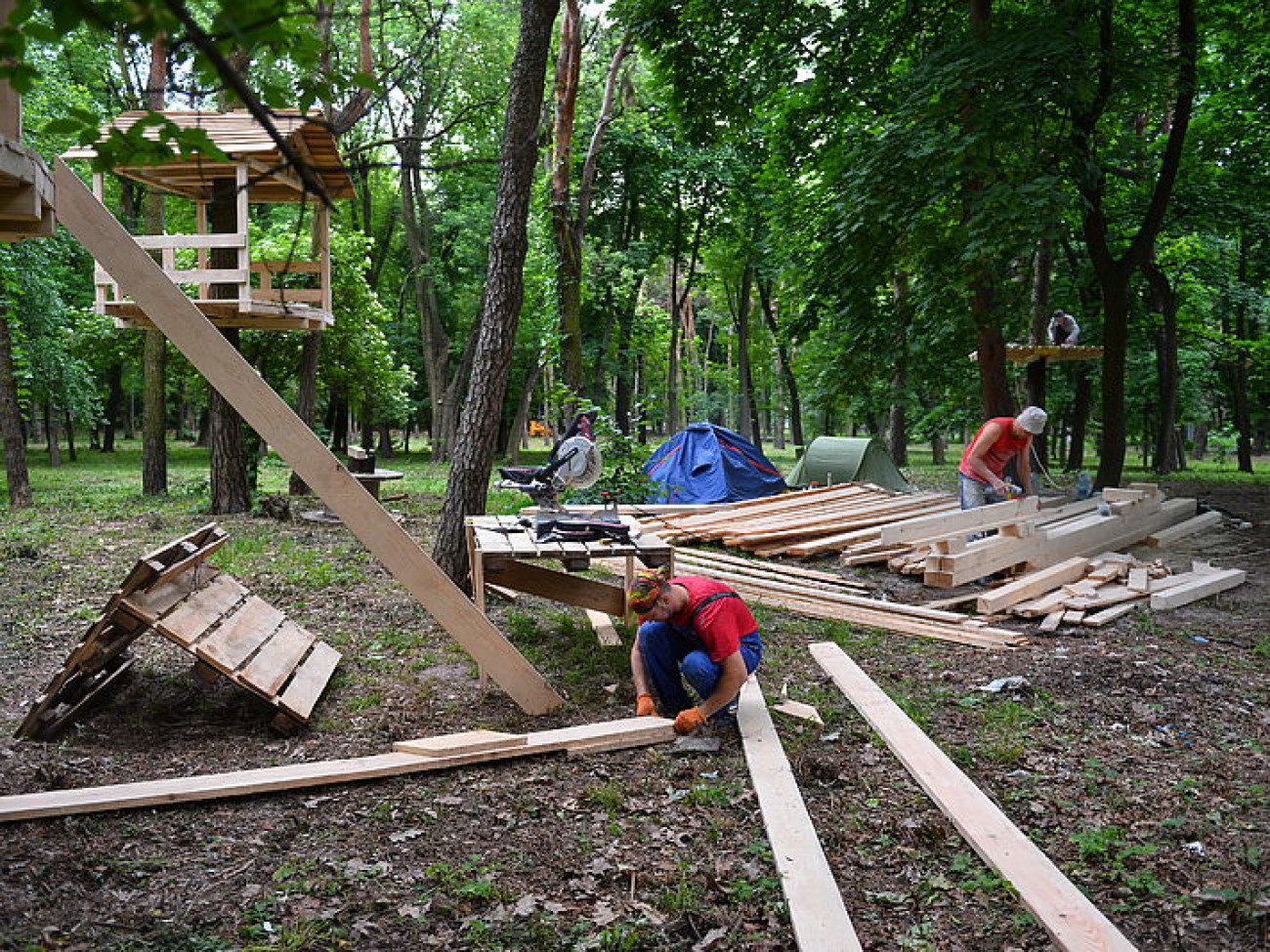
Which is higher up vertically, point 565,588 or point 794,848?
point 565,588

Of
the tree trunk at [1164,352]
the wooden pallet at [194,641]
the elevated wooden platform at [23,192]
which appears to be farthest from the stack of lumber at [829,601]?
the tree trunk at [1164,352]

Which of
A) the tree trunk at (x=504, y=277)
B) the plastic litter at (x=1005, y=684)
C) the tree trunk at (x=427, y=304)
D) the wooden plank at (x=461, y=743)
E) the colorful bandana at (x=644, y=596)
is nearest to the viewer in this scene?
the wooden plank at (x=461, y=743)

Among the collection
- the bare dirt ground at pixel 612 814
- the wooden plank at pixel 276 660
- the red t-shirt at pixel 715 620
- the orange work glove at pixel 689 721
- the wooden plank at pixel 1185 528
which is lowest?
the bare dirt ground at pixel 612 814

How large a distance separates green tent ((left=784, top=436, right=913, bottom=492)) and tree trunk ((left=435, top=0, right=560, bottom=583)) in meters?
9.28

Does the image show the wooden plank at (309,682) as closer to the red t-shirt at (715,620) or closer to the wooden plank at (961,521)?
the red t-shirt at (715,620)

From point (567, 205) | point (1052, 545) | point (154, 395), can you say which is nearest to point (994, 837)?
point (1052, 545)

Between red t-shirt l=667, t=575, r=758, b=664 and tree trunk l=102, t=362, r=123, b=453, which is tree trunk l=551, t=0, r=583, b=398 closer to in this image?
red t-shirt l=667, t=575, r=758, b=664

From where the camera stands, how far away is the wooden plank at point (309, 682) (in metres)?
4.89

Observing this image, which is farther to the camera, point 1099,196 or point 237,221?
point 1099,196

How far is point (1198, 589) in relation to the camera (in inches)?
323

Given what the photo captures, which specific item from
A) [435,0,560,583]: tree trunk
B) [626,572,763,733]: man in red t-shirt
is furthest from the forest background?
[626,572,763,733]: man in red t-shirt

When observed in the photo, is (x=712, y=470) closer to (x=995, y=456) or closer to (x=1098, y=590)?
(x=995, y=456)

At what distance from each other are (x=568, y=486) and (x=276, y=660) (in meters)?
2.19

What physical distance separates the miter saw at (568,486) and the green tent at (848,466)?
9.90 meters
